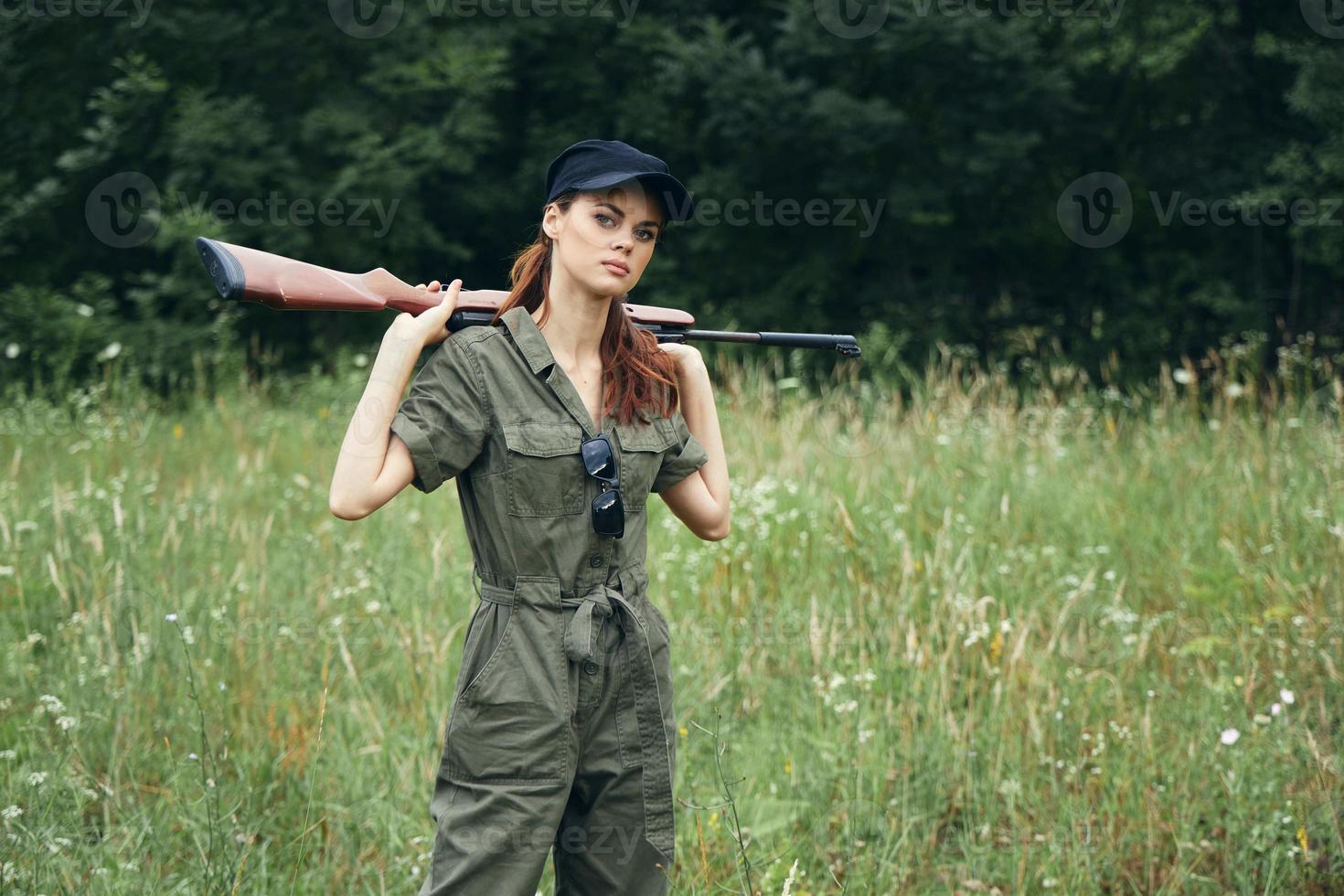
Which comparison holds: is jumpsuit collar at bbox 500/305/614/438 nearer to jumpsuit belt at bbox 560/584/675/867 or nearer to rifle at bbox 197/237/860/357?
rifle at bbox 197/237/860/357

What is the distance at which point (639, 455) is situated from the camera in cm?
222

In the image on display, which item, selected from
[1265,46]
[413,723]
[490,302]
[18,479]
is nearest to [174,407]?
[18,479]

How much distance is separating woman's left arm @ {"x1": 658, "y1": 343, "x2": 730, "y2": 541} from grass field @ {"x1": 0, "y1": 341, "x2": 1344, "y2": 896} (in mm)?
532

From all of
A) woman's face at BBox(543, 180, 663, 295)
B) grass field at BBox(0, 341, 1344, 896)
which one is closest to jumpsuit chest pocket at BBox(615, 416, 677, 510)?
woman's face at BBox(543, 180, 663, 295)

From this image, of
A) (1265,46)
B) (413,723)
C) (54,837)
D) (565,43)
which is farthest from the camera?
(565,43)

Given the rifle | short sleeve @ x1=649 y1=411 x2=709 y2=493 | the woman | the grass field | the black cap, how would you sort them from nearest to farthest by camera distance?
the rifle, the woman, the black cap, short sleeve @ x1=649 y1=411 x2=709 y2=493, the grass field

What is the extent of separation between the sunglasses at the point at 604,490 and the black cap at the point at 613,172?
1.57 feet

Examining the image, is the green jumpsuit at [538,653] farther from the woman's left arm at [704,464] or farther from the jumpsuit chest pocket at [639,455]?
the woman's left arm at [704,464]

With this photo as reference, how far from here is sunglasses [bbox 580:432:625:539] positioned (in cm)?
209

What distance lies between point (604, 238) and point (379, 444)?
1.88ft

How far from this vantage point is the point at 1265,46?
12.0m

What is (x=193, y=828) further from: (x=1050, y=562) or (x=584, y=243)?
(x=1050, y=562)

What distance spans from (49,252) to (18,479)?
963cm

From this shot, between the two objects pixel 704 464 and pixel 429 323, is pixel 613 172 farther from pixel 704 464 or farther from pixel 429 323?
pixel 704 464
